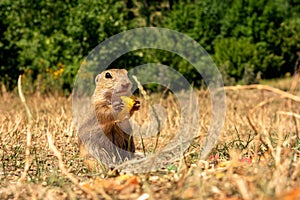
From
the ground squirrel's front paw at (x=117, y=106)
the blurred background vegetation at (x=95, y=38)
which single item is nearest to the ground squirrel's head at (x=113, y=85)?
the ground squirrel's front paw at (x=117, y=106)

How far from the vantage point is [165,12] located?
25.0 m

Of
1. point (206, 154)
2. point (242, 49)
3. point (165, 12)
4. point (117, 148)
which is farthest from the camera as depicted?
point (165, 12)

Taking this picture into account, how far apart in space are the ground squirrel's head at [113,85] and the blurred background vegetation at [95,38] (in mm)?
6772

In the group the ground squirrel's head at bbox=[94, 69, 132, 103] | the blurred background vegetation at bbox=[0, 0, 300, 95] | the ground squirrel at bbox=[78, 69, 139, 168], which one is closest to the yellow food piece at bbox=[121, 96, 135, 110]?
the ground squirrel at bbox=[78, 69, 139, 168]

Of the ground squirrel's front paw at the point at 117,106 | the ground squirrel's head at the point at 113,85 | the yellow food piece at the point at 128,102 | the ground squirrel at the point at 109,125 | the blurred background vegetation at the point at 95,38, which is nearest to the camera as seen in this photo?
the ground squirrel at the point at 109,125

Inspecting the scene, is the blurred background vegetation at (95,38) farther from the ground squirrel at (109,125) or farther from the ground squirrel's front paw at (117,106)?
the ground squirrel's front paw at (117,106)

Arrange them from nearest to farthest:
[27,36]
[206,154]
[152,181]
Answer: [152,181] → [206,154] → [27,36]

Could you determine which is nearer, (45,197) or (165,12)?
(45,197)

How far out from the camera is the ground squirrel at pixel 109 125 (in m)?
3.55

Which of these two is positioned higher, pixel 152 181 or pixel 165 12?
pixel 165 12

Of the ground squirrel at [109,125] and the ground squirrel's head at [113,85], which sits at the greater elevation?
the ground squirrel's head at [113,85]

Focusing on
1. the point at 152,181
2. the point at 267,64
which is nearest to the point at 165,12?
the point at 267,64

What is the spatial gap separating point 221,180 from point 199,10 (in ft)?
63.3

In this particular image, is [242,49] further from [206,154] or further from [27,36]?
[206,154]
